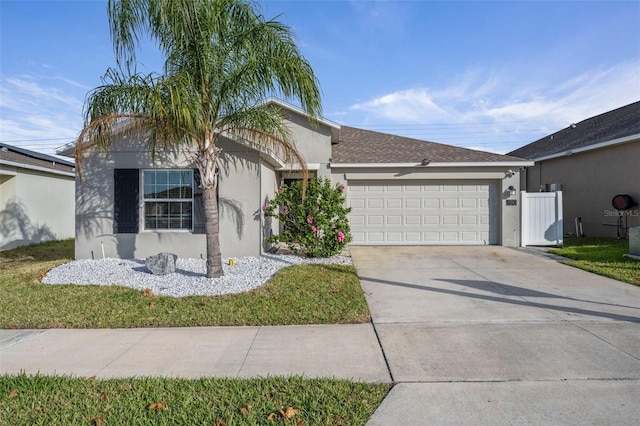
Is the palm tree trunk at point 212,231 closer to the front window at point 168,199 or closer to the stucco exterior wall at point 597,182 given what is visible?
the front window at point 168,199

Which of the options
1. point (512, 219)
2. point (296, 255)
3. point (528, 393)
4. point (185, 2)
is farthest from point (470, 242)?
point (185, 2)

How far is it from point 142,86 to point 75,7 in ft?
12.3

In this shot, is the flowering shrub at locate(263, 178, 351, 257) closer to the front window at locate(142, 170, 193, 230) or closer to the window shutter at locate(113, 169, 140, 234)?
the front window at locate(142, 170, 193, 230)

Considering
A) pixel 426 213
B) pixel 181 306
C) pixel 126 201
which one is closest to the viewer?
pixel 181 306

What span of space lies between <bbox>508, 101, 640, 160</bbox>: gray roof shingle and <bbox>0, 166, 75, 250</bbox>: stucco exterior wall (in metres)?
21.5

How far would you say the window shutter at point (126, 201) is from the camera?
9359mm

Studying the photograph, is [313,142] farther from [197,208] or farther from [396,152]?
[197,208]

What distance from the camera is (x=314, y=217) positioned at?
9570mm

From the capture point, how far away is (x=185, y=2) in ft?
20.2

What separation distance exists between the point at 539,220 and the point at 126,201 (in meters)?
12.9

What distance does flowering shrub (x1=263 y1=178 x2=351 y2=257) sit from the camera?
9516mm

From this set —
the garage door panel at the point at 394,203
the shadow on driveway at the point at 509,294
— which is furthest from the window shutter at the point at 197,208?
the garage door panel at the point at 394,203

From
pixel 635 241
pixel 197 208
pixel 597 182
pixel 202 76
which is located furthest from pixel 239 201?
pixel 597 182

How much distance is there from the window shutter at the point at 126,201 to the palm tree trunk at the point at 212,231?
337 cm
